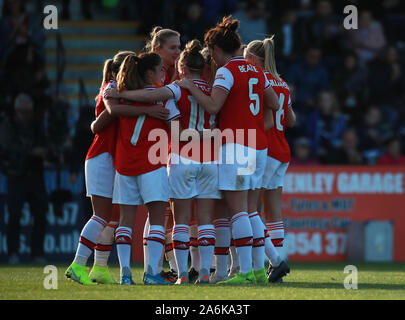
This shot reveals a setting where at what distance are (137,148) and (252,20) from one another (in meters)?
8.57

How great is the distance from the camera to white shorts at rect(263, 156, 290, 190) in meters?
8.14

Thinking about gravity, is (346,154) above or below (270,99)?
below

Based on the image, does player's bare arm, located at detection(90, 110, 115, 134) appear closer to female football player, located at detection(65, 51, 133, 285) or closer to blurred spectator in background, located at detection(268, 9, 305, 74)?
female football player, located at detection(65, 51, 133, 285)

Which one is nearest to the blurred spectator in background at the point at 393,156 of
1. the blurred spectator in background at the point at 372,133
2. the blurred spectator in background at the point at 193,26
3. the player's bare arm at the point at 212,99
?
the blurred spectator in background at the point at 372,133

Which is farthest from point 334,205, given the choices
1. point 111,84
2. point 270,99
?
point 111,84

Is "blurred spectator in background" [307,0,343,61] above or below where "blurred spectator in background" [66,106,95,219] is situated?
above

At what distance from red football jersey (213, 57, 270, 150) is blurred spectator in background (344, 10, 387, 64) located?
8.72 metres

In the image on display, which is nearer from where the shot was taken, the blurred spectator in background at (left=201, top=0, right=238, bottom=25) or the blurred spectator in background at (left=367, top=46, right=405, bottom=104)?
the blurred spectator in background at (left=367, top=46, right=405, bottom=104)

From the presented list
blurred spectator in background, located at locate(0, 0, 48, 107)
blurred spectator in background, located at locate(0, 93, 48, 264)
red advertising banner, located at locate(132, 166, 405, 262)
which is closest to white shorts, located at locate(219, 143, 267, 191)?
blurred spectator in background, located at locate(0, 93, 48, 264)

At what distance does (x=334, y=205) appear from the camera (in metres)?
12.5

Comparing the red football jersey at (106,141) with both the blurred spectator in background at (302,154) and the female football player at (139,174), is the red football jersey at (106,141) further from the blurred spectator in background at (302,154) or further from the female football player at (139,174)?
the blurred spectator in background at (302,154)

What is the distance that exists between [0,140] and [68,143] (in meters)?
1.29

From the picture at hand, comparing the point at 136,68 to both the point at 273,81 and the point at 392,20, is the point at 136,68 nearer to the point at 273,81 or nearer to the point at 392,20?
the point at 273,81
